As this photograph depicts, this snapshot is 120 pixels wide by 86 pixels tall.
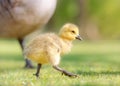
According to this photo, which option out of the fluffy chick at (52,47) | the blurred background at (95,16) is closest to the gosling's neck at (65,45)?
the fluffy chick at (52,47)

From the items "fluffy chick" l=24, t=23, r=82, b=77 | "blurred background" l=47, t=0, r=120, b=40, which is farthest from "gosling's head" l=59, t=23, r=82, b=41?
"blurred background" l=47, t=0, r=120, b=40

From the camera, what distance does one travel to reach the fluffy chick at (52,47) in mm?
5738

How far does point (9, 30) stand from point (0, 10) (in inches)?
19.0

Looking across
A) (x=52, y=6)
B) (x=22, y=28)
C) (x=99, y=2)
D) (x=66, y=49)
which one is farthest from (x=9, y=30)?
(x=99, y=2)

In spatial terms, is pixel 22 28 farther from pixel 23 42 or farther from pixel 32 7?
pixel 23 42

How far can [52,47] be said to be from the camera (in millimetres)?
5793

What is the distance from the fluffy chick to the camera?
5738 mm

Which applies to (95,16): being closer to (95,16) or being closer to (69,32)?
(95,16)

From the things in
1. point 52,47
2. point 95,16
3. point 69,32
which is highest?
point 95,16

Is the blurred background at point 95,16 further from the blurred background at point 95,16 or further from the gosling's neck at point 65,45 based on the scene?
the gosling's neck at point 65,45

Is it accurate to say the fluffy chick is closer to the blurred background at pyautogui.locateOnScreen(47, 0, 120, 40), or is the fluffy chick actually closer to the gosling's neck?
the gosling's neck

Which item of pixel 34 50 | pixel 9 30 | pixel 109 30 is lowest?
pixel 34 50

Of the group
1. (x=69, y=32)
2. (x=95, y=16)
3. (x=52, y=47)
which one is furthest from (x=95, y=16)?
(x=52, y=47)

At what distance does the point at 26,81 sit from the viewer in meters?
5.74
